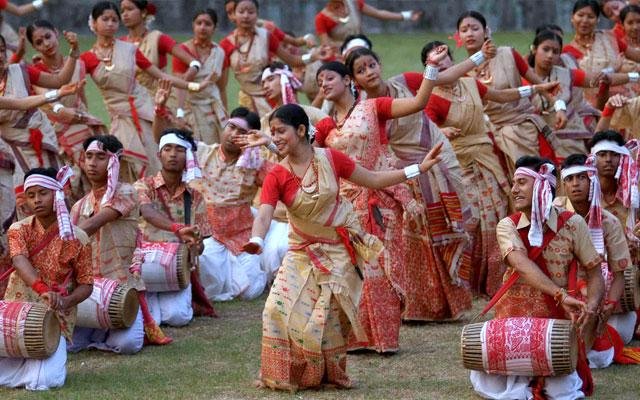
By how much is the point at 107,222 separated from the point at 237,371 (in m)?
1.33

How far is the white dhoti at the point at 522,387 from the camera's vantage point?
7.39m

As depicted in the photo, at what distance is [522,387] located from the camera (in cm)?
742

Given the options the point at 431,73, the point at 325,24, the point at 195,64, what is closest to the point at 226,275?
the point at 195,64

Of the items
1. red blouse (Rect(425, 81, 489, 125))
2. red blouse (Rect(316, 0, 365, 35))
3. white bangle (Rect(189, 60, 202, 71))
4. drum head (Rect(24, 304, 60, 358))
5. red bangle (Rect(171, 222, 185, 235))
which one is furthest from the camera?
red blouse (Rect(316, 0, 365, 35))

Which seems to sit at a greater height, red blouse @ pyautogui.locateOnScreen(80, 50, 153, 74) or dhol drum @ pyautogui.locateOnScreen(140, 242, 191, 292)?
red blouse @ pyautogui.locateOnScreen(80, 50, 153, 74)

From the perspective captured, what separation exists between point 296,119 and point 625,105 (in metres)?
3.81

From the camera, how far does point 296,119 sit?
7.60m

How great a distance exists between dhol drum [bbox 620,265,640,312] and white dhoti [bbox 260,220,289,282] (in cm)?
Answer: 308

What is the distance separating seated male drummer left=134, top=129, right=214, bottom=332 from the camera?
31.5 feet

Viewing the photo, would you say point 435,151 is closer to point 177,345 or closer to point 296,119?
point 296,119

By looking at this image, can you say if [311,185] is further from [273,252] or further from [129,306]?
[273,252]

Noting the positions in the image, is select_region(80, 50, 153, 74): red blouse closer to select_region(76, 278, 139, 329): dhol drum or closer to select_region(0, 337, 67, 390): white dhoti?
select_region(76, 278, 139, 329): dhol drum

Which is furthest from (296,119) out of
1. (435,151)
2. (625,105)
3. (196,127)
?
(196,127)

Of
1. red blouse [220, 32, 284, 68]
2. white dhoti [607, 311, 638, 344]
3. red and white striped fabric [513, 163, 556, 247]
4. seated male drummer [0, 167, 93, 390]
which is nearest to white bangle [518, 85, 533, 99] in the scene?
white dhoti [607, 311, 638, 344]
